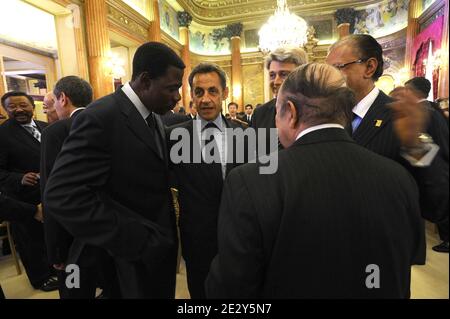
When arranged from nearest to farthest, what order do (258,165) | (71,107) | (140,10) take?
1. (258,165)
2. (71,107)
3. (140,10)

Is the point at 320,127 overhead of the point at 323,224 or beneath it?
overhead

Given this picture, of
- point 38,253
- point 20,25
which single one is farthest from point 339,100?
point 20,25

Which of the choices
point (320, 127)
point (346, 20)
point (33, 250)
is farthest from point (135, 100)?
point (346, 20)

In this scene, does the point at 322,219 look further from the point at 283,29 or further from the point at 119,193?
the point at 283,29

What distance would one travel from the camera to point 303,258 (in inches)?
30.4

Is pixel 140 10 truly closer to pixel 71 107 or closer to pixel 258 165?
pixel 71 107

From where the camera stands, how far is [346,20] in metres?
11.9

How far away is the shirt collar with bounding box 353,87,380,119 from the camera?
4.48 ft

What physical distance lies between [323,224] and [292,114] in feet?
1.21

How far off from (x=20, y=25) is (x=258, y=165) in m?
6.63

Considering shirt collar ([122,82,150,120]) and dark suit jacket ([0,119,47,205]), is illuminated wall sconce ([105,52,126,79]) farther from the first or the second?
shirt collar ([122,82,150,120])

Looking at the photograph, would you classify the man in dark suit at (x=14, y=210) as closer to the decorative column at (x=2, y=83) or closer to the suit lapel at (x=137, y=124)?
the suit lapel at (x=137, y=124)

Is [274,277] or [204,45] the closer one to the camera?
[274,277]

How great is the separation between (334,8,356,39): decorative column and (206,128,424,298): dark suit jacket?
43.7 feet
